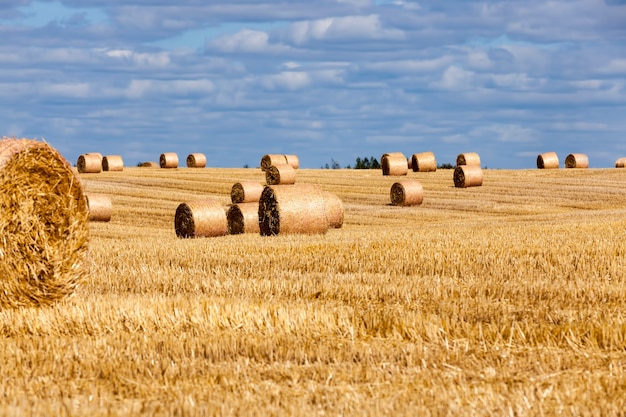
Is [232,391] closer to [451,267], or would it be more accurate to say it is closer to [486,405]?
[486,405]

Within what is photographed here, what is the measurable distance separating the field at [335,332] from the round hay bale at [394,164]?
99.9 feet

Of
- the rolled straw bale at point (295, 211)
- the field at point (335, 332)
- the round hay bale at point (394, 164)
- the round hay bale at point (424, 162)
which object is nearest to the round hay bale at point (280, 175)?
the round hay bale at point (394, 164)

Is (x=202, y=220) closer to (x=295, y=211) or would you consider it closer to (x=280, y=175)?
(x=295, y=211)

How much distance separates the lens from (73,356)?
7793 mm

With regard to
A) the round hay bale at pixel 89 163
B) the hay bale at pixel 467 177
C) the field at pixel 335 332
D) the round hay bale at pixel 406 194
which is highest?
the round hay bale at pixel 89 163

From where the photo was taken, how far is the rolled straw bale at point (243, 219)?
2522 cm

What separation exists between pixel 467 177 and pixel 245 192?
15.8 meters

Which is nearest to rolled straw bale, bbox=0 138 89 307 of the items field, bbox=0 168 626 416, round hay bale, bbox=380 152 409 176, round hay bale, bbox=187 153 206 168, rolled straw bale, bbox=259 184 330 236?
field, bbox=0 168 626 416

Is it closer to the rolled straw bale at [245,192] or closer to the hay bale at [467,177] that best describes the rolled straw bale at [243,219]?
the rolled straw bale at [245,192]

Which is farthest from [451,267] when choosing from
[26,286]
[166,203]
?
[166,203]

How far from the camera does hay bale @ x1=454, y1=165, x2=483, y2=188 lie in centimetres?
4225

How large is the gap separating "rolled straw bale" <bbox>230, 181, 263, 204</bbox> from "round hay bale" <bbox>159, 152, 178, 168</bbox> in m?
24.0

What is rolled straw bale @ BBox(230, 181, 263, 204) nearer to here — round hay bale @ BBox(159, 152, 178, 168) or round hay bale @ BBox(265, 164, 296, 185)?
round hay bale @ BBox(265, 164, 296, 185)

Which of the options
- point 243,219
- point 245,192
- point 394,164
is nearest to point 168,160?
point 394,164
